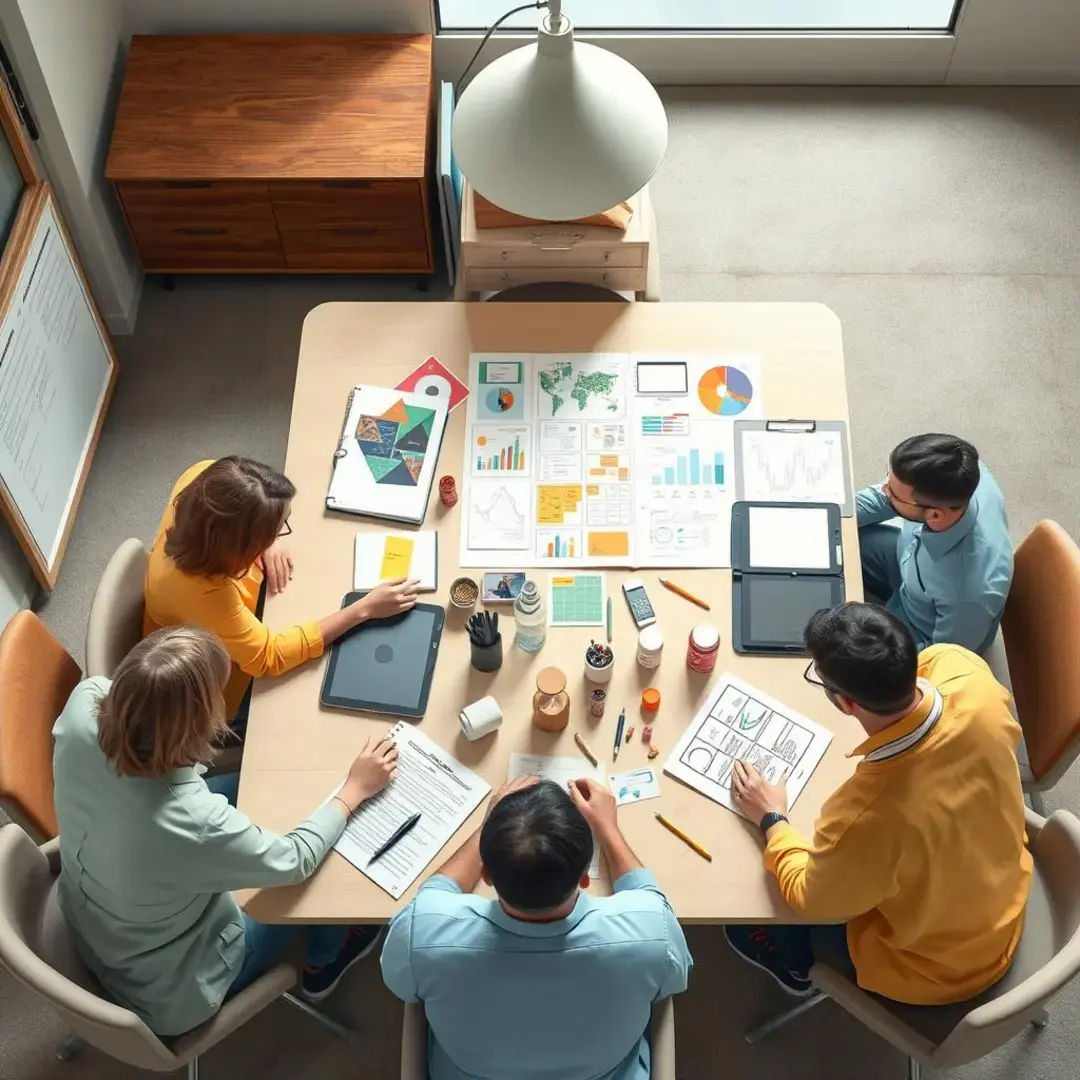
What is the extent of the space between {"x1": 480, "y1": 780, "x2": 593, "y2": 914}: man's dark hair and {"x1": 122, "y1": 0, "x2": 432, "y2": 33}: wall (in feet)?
9.55

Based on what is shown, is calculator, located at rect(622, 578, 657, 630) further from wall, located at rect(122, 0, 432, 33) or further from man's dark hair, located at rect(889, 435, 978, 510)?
wall, located at rect(122, 0, 432, 33)

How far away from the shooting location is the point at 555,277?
3057 millimetres

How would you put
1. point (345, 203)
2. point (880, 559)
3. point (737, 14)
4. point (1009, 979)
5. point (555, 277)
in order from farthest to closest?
point (737, 14) → point (345, 203) → point (555, 277) → point (880, 559) → point (1009, 979)

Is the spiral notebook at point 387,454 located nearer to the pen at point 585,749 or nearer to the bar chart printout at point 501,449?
the bar chart printout at point 501,449

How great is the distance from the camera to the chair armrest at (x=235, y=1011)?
2146 mm

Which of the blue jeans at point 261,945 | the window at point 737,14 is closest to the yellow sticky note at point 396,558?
the blue jeans at point 261,945

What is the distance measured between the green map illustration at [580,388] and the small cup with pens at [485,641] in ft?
2.05

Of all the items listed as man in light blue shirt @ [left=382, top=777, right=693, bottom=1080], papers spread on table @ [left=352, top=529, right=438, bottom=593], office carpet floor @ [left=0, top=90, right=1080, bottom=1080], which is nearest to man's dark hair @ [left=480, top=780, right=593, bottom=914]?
man in light blue shirt @ [left=382, top=777, right=693, bottom=1080]

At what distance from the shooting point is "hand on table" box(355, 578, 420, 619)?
2416 mm

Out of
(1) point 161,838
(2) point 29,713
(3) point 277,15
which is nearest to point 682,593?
(1) point 161,838

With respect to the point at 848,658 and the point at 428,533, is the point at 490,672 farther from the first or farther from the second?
the point at 848,658

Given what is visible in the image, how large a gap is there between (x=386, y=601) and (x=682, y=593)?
0.63 meters

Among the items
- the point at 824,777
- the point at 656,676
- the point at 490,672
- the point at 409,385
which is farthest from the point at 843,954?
the point at 409,385

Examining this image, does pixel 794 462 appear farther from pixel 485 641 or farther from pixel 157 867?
pixel 157 867
